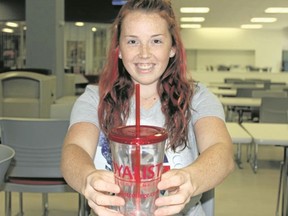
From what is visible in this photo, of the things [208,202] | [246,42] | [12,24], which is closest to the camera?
[208,202]

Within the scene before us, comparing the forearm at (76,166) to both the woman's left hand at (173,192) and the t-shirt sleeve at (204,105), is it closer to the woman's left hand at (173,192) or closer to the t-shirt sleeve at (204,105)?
the woman's left hand at (173,192)

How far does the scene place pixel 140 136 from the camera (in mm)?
777

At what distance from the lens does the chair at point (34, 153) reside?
101 inches

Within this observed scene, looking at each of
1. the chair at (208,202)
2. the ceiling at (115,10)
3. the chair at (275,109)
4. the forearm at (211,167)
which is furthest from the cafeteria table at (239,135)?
the ceiling at (115,10)

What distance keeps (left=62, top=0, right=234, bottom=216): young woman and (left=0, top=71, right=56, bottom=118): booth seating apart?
3.54m

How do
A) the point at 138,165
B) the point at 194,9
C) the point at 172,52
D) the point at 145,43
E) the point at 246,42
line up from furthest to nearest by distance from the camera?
the point at 246,42 → the point at 194,9 → the point at 172,52 → the point at 145,43 → the point at 138,165

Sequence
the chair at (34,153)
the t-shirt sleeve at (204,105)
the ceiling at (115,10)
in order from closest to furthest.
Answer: the t-shirt sleeve at (204,105) < the chair at (34,153) < the ceiling at (115,10)

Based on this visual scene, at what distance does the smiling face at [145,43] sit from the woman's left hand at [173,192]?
1.41ft

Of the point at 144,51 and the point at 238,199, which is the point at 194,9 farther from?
the point at 144,51

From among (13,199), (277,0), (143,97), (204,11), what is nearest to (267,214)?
(13,199)

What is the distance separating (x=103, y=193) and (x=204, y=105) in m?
0.61

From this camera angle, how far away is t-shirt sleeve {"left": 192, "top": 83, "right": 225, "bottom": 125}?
4.23 feet

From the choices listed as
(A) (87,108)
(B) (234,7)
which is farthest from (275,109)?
(B) (234,7)

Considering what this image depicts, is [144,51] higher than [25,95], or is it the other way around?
[144,51]
